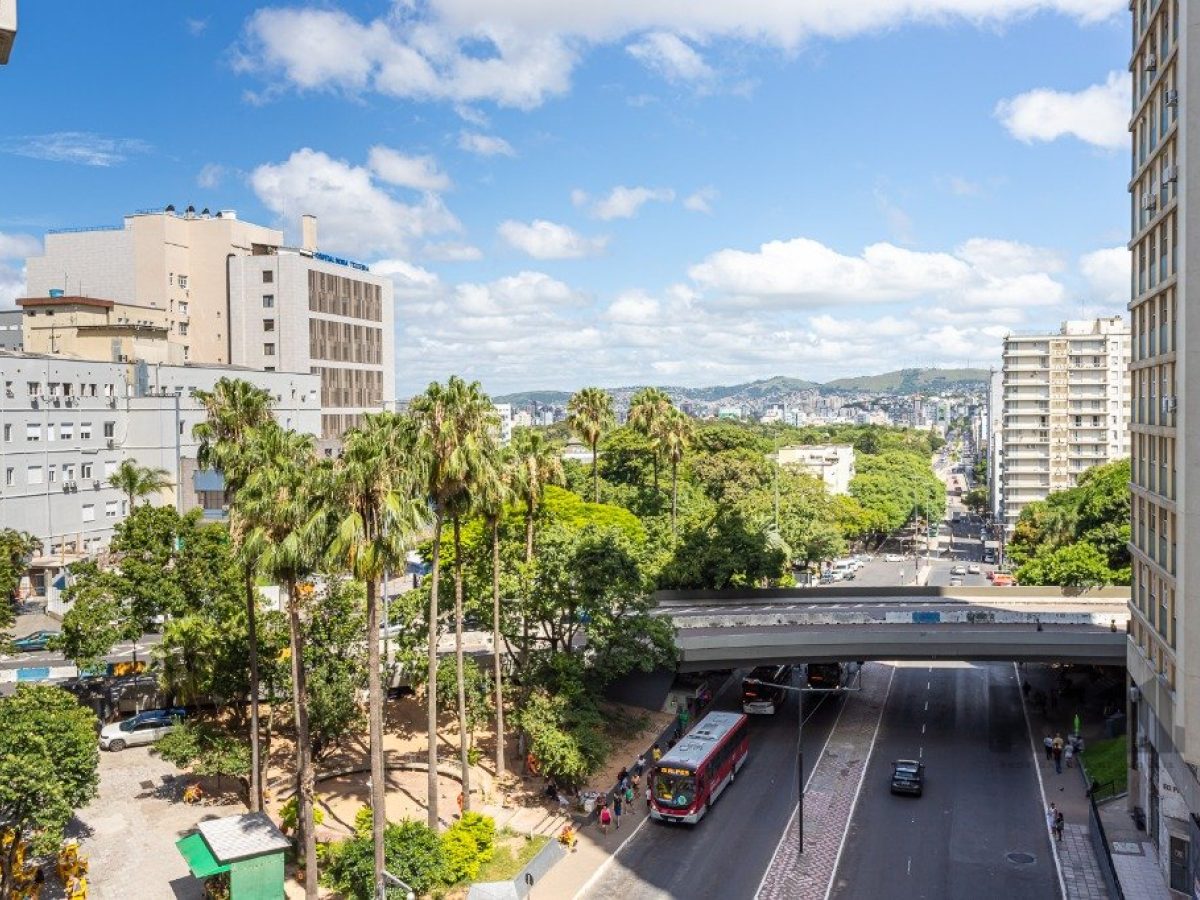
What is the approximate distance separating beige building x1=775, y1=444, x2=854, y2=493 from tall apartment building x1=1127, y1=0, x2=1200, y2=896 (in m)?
102

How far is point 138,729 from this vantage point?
52.5m

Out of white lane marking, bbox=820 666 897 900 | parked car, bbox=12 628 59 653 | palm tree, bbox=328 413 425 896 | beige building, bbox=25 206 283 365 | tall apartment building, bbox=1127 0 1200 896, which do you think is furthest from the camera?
beige building, bbox=25 206 283 365

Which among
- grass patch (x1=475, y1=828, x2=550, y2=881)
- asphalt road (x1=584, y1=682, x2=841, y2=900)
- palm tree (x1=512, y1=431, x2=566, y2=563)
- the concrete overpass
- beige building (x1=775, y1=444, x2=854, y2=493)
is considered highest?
palm tree (x1=512, y1=431, x2=566, y2=563)

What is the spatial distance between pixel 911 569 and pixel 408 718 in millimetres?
88615

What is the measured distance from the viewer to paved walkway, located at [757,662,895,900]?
3794cm

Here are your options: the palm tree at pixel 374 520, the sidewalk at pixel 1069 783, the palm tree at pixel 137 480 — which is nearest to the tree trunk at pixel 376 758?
the palm tree at pixel 374 520

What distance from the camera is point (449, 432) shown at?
38906 millimetres

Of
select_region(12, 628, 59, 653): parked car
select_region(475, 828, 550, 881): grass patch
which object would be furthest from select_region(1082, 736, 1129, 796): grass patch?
select_region(12, 628, 59, 653): parked car

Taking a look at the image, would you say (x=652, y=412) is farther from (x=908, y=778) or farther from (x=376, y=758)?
(x=376, y=758)

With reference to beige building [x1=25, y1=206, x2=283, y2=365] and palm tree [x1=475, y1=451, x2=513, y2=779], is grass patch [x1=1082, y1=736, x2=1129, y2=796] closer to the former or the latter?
palm tree [x1=475, y1=451, x2=513, y2=779]

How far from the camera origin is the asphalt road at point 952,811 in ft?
124

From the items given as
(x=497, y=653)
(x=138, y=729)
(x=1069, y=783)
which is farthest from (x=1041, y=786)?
(x=138, y=729)

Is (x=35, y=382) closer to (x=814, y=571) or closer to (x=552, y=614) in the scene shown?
(x=552, y=614)

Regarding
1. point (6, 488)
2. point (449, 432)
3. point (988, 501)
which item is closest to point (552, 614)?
point (449, 432)
